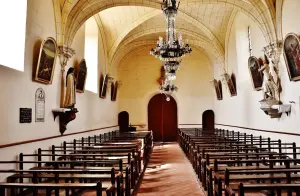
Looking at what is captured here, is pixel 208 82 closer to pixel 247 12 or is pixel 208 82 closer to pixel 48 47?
pixel 247 12

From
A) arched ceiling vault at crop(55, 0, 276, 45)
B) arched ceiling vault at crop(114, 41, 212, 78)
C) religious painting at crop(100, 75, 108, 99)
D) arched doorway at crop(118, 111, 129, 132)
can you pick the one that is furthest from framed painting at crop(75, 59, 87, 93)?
arched doorway at crop(118, 111, 129, 132)

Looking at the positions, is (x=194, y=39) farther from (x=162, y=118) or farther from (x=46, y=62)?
(x=46, y=62)

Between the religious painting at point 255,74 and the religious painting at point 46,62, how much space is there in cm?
639

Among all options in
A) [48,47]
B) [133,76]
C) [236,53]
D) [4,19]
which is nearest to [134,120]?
[133,76]

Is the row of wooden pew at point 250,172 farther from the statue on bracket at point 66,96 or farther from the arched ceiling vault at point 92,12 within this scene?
the arched ceiling vault at point 92,12

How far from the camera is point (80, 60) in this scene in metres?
10.4

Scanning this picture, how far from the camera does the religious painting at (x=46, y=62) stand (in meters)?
6.81

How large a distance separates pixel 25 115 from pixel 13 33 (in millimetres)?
1796

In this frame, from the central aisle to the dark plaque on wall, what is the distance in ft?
9.52

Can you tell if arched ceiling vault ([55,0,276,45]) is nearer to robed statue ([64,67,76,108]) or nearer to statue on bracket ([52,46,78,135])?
statue on bracket ([52,46,78,135])

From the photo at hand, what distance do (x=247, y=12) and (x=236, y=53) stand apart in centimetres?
338

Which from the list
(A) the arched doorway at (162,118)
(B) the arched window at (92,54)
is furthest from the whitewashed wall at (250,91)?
(B) the arched window at (92,54)

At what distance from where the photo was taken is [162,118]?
18297 mm

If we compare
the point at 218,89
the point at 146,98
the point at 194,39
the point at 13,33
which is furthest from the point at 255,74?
the point at 146,98
